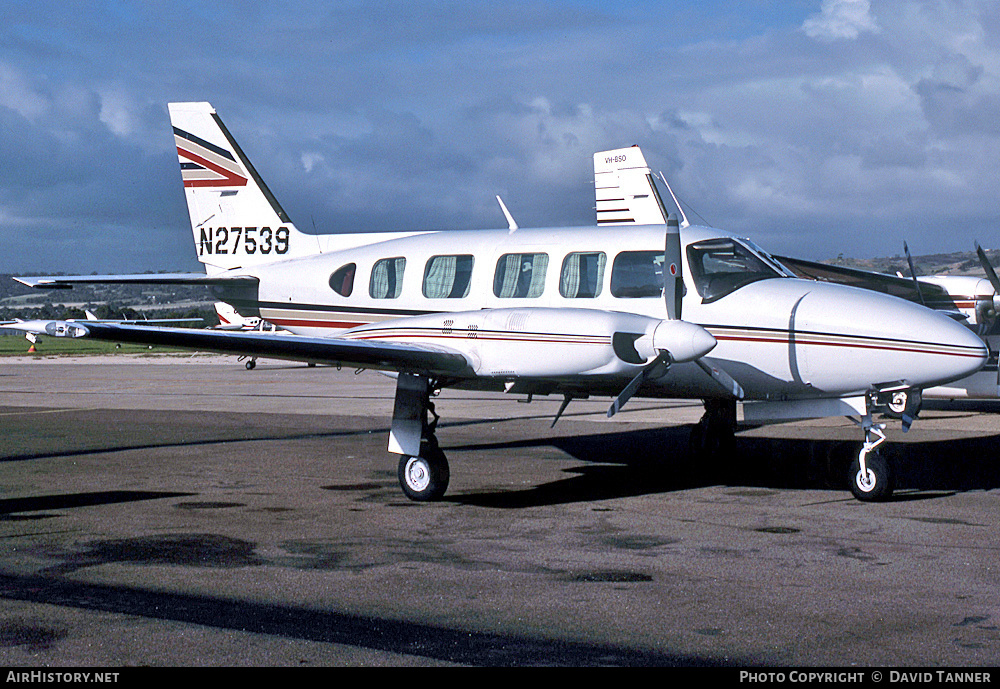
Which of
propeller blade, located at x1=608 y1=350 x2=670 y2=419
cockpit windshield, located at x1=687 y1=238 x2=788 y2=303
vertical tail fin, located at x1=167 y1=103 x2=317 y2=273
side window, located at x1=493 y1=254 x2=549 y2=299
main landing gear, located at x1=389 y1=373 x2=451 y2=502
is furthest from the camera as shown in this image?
vertical tail fin, located at x1=167 y1=103 x2=317 y2=273

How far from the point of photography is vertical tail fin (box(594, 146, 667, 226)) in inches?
1167

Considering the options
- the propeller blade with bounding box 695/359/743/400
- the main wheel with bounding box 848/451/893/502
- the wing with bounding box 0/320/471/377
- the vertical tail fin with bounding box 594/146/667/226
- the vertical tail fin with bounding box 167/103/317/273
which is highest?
the vertical tail fin with bounding box 594/146/667/226

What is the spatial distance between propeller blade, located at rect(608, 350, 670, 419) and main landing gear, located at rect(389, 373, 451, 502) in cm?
218

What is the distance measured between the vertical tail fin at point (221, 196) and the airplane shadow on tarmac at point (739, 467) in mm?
4437

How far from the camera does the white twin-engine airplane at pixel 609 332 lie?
1030 centimetres

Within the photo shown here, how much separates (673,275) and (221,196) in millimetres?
8674

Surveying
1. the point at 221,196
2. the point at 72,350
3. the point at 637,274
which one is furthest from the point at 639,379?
the point at 72,350

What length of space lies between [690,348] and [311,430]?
10.8m

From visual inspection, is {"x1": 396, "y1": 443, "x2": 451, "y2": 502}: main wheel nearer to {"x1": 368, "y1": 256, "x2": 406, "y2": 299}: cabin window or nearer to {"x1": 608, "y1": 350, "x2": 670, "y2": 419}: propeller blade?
{"x1": 608, "y1": 350, "x2": 670, "y2": 419}: propeller blade

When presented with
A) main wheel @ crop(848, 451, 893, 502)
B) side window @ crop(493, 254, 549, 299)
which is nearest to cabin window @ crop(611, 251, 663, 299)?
side window @ crop(493, 254, 549, 299)

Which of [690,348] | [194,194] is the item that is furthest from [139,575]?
[194,194]

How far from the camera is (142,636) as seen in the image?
634 cm

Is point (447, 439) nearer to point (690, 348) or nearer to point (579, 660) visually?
point (690, 348)

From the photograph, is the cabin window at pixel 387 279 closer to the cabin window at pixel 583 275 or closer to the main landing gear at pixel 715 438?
the cabin window at pixel 583 275
